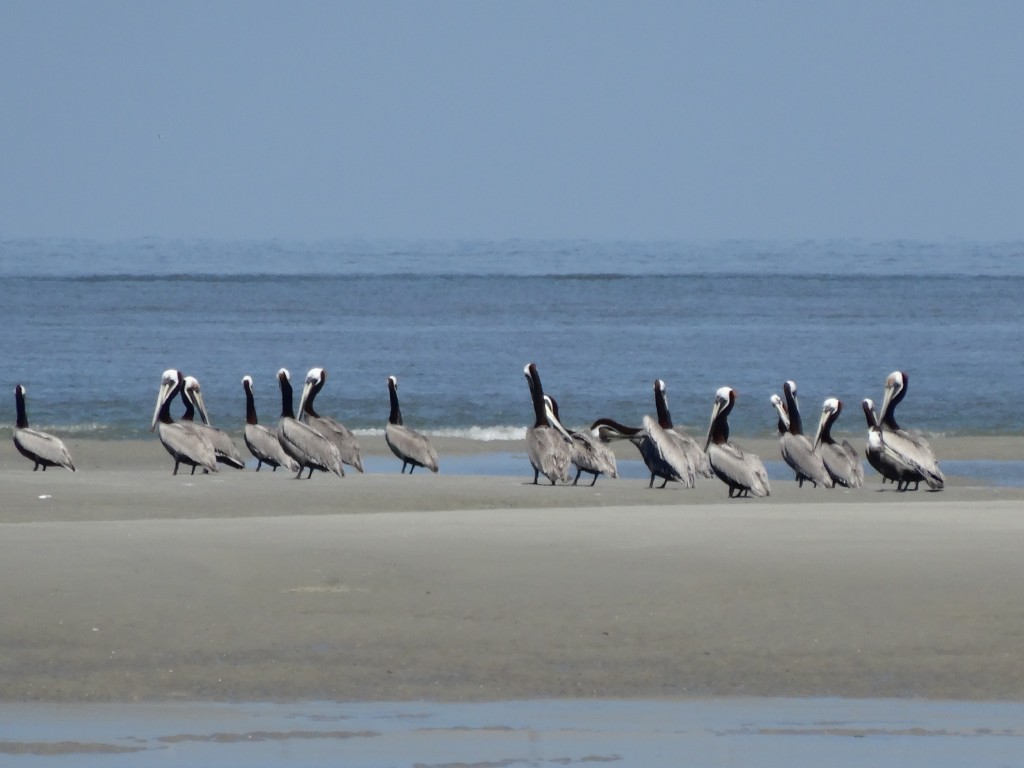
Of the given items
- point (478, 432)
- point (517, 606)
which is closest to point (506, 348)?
point (478, 432)

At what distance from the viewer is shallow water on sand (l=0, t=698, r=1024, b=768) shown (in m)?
5.81

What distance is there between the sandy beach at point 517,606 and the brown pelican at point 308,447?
532cm

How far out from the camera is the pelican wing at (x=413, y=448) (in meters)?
16.8

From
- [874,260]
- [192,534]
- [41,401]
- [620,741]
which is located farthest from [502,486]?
[874,260]

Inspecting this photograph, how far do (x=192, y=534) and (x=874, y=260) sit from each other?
121 metres

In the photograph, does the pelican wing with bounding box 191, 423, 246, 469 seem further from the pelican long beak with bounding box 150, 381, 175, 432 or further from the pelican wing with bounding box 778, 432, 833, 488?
the pelican wing with bounding box 778, 432, 833, 488

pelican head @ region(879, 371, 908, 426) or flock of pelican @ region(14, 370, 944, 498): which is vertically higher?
pelican head @ region(879, 371, 908, 426)

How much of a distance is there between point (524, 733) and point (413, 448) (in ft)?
35.4

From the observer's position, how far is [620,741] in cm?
604

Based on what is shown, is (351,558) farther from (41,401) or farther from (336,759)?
(41,401)

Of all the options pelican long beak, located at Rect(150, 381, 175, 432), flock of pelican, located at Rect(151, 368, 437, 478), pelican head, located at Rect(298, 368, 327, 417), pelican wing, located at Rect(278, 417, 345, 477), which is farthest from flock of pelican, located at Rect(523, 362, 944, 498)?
pelican long beak, located at Rect(150, 381, 175, 432)

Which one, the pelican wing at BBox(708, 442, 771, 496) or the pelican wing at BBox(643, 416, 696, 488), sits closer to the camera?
the pelican wing at BBox(708, 442, 771, 496)

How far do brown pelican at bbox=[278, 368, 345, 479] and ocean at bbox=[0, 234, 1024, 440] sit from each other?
5170 millimetres

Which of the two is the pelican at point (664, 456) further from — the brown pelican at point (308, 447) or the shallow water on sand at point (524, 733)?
the shallow water on sand at point (524, 733)
